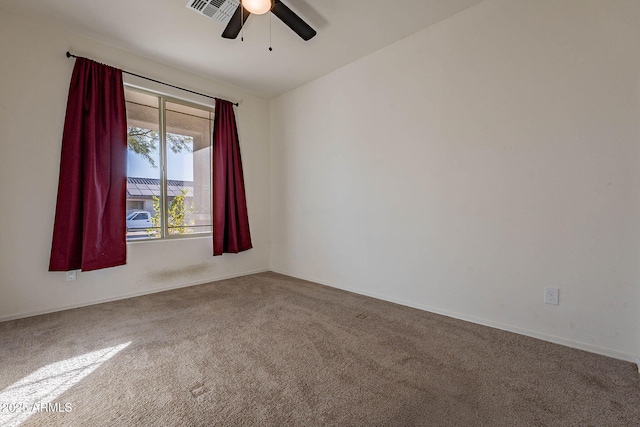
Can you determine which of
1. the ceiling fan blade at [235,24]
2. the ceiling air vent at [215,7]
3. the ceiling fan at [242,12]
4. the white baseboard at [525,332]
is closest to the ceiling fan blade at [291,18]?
the ceiling fan at [242,12]

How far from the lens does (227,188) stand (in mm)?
3812

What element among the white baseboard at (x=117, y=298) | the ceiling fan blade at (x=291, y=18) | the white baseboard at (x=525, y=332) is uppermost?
the ceiling fan blade at (x=291, y=18)

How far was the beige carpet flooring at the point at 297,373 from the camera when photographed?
133 cm

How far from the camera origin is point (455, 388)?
4.98 feet

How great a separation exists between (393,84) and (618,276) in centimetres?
236

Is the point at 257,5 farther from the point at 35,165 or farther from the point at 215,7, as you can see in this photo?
the point at 35,165

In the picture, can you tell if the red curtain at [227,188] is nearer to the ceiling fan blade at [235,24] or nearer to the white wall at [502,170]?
the white wall at [502,170]

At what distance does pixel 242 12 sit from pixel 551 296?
10.2ft

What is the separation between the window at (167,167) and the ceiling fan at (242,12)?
145 cm

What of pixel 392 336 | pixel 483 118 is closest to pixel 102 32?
pixel 483 118

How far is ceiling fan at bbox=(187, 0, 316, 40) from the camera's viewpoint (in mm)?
1891

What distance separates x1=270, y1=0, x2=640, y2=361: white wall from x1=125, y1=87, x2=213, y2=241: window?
1747 mm

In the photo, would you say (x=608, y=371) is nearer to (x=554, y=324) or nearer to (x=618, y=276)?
(x=554, y=324)

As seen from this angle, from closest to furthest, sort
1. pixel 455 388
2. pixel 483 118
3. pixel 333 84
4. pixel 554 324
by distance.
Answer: pixel 455 388, pixel 554 324, pixel 483 118, pixel 333 84
